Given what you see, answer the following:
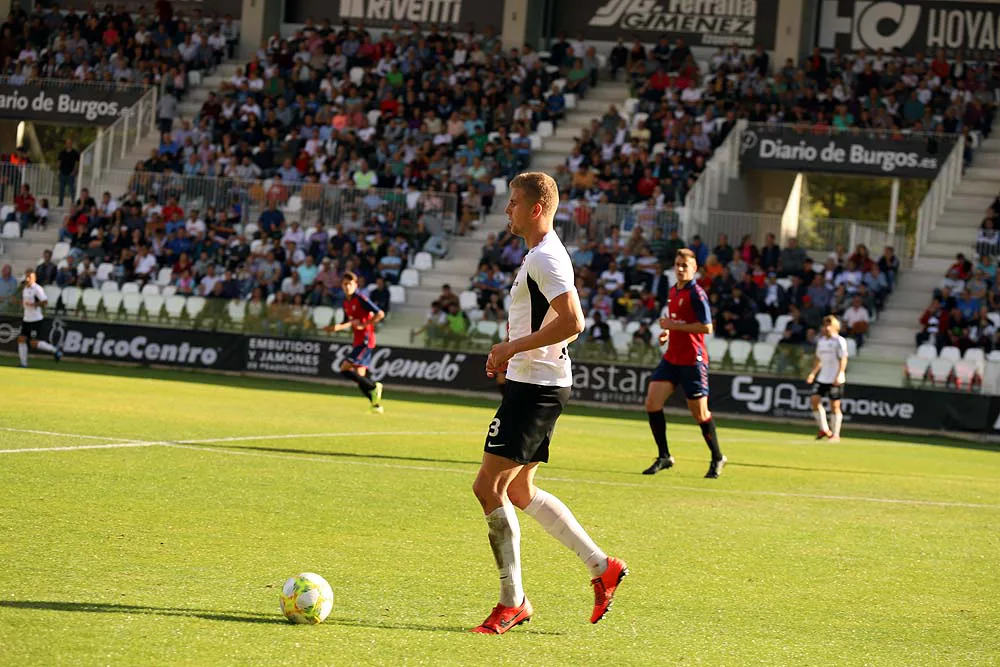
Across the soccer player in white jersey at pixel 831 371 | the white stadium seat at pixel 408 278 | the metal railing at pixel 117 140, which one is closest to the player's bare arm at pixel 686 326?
the soccer player in white jersey at pixel 831 371

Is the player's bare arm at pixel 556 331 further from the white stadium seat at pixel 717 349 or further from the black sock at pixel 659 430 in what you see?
the white stadium seat at pixel 717 349

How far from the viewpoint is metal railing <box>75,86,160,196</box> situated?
38125mm

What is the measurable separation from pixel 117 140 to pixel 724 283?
18.4 m

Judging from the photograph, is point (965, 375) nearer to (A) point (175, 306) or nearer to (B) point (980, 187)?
(B) point (980, 187)

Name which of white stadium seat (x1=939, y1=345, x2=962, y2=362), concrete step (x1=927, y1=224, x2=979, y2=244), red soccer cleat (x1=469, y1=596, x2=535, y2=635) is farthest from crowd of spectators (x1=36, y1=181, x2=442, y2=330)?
red soccer cleat (x1=469, y1=596, x2=535, y2=635)

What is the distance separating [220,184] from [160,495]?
→ 87.6 ft

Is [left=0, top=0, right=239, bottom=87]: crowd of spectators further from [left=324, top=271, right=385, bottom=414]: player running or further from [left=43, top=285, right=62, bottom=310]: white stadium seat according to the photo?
[left=324, top=271, right=385, bottom=414]: player running

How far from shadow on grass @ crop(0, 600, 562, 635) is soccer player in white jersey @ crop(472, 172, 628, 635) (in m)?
0.26

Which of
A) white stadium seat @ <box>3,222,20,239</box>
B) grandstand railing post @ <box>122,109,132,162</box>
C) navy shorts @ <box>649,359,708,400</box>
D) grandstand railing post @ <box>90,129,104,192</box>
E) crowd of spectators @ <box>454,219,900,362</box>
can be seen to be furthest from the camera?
grandstand railing post @ <box>122,109,132,162</box>

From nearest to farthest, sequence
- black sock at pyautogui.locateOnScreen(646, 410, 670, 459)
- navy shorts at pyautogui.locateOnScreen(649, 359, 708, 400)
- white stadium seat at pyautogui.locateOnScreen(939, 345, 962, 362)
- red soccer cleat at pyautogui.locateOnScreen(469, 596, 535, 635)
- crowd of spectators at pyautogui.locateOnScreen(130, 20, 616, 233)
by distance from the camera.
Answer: red soccer cleat at pyautogui.locateOnScreen(469, 596, 535, 635)
navy shorts at pyautogui.locateOnScreen(649, 359, 708, 400)
black sock at pyautogui.locateOnScreen(646, 410, 670, 459)
white stadium seat at pyautogui.locateOnScreen(939, 345, 962, 362)
crowd of spectators at pyautogui.locateOnScreen(130, 20, 616, 233)

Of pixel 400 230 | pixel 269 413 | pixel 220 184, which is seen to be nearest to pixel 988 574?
pixel 269 413

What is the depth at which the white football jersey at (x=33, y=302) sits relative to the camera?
2867 cm

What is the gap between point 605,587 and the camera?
6773 millimetres

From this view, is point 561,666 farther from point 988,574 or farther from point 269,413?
point 269,413
